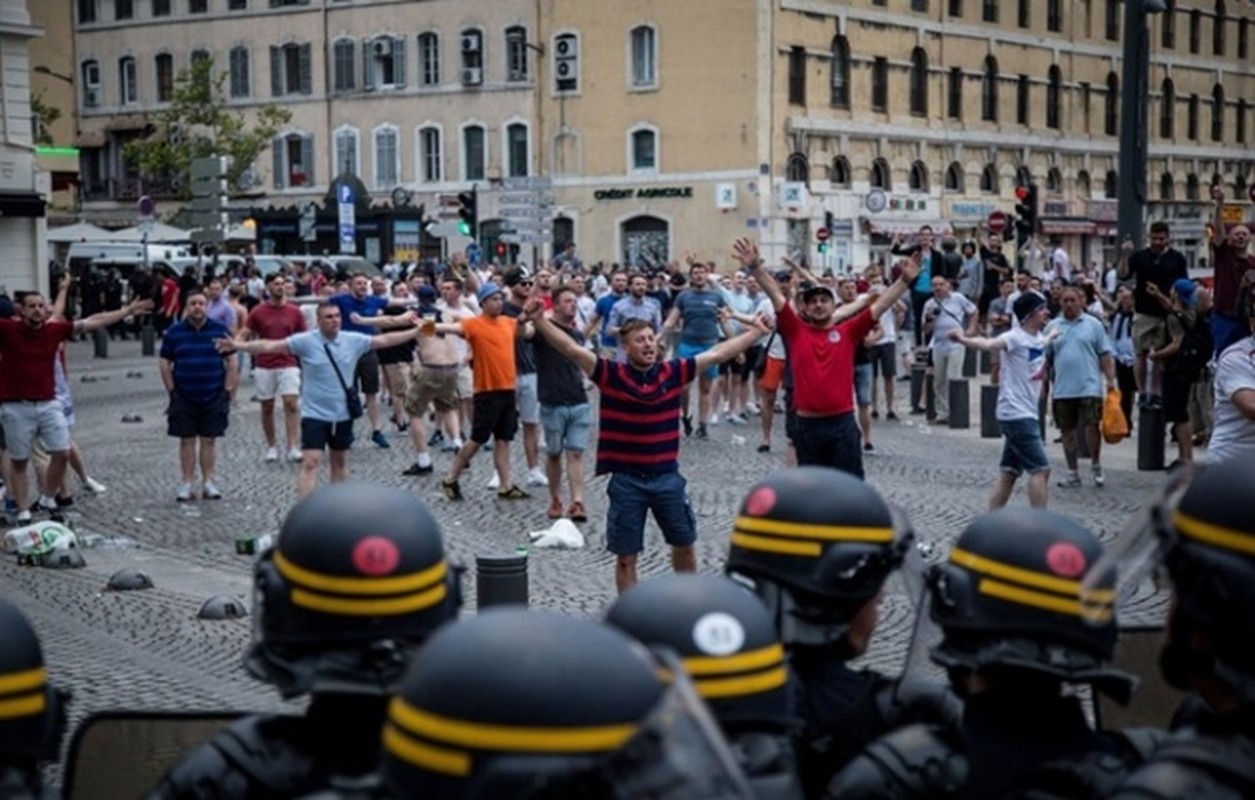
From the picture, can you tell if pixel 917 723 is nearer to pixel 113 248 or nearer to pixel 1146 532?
pixel 1146 532

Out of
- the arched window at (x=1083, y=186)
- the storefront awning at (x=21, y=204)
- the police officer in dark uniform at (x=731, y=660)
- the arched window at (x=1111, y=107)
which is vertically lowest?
the police officer in dark uniform at (x=731, y=660)

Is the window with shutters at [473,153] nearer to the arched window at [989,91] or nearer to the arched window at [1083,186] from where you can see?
the arched window at [989,91]

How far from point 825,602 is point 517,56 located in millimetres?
53415

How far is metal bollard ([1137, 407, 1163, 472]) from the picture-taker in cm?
1736

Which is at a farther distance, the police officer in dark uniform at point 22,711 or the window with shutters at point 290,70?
the window with shutters at point 290,70

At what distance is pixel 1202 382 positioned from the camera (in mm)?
17844

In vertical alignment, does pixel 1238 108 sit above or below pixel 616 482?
above

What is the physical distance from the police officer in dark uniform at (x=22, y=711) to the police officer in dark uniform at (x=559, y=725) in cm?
118

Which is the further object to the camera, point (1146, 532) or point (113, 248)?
point (113, 248)

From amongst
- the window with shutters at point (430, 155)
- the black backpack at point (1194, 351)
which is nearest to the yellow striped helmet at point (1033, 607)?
the black backpack at point (1194, 351)

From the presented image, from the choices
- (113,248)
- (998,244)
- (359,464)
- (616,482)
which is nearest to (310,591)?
(616,482)

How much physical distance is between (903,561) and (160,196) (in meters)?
63.9

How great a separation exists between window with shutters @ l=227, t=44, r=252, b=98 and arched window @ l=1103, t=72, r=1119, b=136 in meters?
28.1

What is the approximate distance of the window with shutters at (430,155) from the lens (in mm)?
58031
